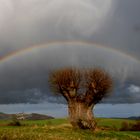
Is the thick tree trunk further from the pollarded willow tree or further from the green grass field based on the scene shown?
the green grass field

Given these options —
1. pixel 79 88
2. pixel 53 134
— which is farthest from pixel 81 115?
pixel 53 134

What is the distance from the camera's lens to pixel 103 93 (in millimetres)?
70812

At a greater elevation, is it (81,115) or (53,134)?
(81,115)

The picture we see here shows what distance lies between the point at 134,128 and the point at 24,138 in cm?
6721

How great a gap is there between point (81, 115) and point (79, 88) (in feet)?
15.9

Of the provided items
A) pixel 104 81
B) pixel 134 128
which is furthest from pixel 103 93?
pixel 134 128

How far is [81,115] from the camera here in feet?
231

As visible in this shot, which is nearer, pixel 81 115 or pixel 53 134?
pixel 53 134

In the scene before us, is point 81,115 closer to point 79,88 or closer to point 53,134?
point 79,88

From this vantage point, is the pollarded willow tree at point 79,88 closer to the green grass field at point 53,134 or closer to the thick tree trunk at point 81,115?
the thick tree trunk at point 81,115

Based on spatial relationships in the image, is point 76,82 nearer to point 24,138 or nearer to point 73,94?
point 73,94

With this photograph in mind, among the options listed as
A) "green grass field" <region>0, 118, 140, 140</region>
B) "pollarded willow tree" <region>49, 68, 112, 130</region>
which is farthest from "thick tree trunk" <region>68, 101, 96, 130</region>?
"green grass field" <region>0, 118, 140, 140</region>

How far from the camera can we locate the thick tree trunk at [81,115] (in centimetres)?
7019

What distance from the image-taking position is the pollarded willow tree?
229 ft
